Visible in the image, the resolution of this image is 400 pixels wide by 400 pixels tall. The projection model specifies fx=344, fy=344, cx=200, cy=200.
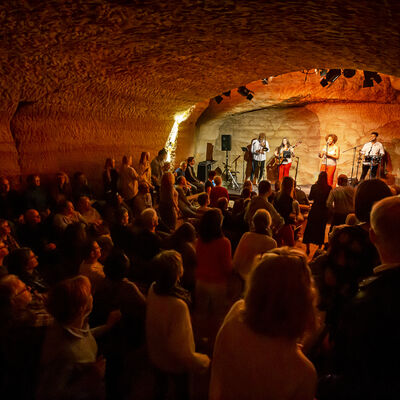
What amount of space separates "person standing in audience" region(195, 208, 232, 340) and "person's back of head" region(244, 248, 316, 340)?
5.99 ft

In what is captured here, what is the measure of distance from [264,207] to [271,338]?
319 cm

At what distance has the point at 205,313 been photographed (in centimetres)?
335

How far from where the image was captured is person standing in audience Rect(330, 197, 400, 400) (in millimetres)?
1299

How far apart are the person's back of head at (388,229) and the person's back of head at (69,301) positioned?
1.52 metres

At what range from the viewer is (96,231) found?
421 cm

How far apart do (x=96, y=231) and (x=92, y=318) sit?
1.84m

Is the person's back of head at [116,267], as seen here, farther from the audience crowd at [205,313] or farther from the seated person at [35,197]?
the seated person at [35,197]

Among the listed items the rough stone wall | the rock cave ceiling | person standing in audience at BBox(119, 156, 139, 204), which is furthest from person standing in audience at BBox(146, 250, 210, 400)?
the rough stone wall

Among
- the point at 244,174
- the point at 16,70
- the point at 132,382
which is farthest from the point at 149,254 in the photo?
the point at 244,174

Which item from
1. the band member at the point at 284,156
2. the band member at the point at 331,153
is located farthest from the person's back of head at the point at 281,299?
the band member at the point at 284,156

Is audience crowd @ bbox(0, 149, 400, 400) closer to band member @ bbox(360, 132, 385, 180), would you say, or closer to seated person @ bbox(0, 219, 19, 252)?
seated person @ bbox(0, 219, 19, 252)

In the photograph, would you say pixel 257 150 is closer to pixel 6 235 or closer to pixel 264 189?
pixel 264 189

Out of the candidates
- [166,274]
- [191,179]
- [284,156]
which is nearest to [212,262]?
[166,274]

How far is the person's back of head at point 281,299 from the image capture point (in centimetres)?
129
